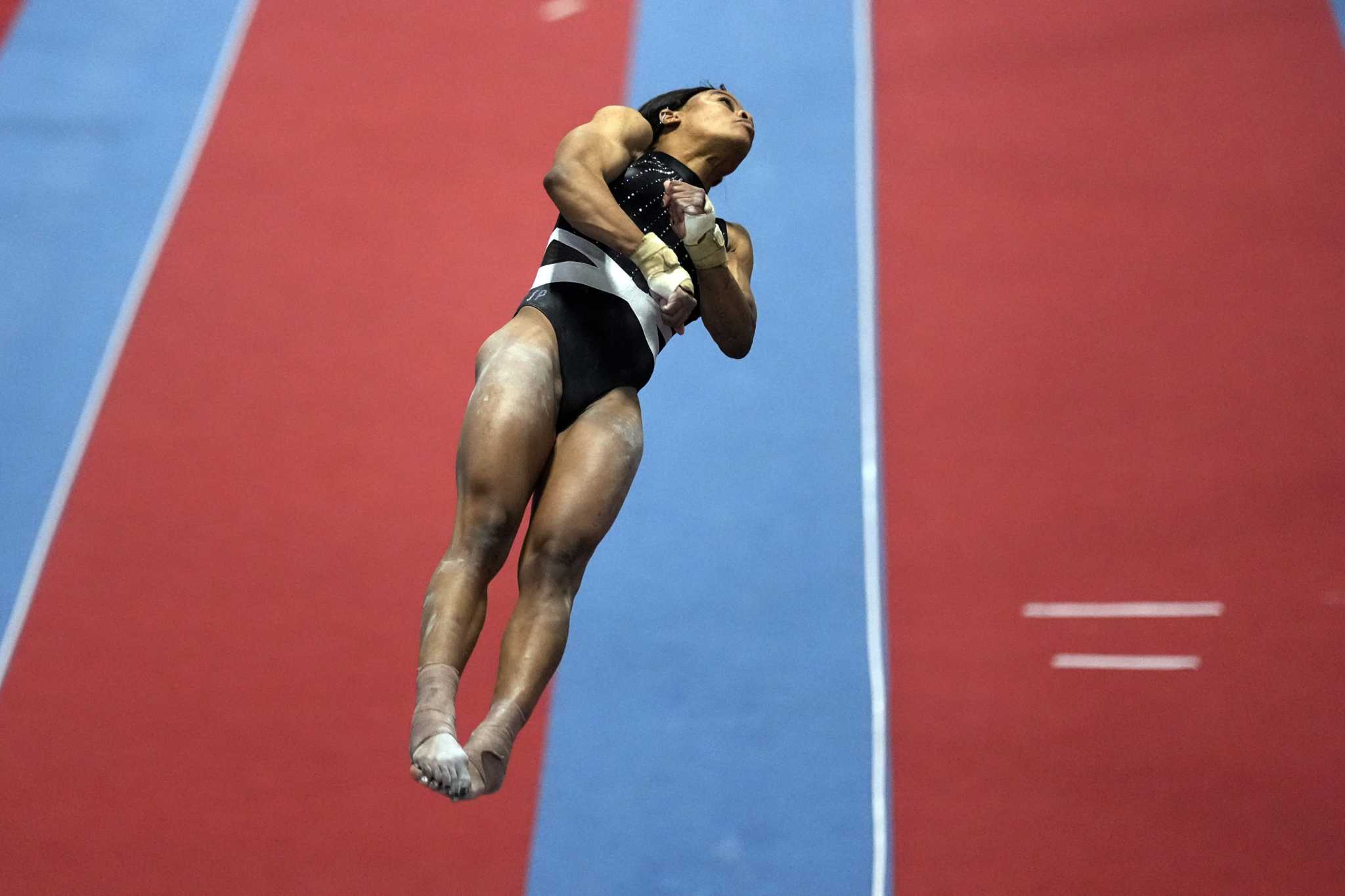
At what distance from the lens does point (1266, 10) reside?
14.0 feet

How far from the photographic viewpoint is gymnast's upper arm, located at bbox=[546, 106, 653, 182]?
2375mm

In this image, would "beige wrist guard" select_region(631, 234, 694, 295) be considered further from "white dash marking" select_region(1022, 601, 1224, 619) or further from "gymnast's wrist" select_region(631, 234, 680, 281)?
"white dash marking" select_region(1022, 601, 1224, 619)

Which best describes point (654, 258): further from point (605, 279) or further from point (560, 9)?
point (560, 9)

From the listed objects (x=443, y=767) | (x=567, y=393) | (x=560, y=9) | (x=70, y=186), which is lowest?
(x=443, y=767)

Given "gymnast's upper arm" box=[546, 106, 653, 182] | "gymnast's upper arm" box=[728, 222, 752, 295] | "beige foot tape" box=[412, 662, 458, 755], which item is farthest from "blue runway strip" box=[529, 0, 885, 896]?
"beige foot tape" box=[412, 662, 458, 755]

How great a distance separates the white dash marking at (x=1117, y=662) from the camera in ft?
11.5

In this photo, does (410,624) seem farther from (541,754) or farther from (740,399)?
(740,399)

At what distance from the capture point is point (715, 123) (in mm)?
2689

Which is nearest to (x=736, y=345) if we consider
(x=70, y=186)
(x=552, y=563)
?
(x=552, y=563)

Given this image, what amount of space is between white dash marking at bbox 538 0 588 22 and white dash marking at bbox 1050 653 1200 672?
7.64 ft

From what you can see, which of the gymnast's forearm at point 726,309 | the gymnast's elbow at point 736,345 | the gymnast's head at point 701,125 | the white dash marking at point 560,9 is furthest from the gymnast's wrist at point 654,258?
the white dash marking at point 560,9

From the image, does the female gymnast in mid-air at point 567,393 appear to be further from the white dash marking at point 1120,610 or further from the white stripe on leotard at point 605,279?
the white dash marking at point 1120,610

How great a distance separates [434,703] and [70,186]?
9.45ft

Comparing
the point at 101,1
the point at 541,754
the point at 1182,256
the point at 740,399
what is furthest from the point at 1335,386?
the point at 101,1
